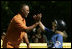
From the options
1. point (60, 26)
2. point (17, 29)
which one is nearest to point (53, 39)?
point (60, 26)

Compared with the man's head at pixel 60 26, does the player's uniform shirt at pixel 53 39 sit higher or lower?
lower

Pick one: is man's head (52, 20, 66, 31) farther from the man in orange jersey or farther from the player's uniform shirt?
the man in orange jersey

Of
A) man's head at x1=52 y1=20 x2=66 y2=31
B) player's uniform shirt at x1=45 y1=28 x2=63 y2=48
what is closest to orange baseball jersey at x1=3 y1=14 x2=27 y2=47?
player's uniform shirt at x1=45 y1=28 x2=63 y2=48

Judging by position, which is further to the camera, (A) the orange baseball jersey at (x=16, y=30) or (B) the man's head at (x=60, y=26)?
(A) the orange baseball jersey at (x=16, y=30)

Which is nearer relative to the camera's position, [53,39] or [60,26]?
[60,26]

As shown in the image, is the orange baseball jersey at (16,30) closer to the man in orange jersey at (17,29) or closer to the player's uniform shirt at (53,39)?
the man in orange jersey at (17,29)

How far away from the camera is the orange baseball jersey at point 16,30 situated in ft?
24.3

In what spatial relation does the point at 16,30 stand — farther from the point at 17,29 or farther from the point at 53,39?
the point at 53,39

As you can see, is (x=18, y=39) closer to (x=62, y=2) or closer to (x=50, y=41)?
(x=50, y=41)

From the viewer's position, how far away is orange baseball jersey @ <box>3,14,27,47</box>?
7.41 metres

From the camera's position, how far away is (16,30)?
751cm

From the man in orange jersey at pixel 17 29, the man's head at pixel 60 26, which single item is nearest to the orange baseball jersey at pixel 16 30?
the man in orange jersey at pixel 17 29

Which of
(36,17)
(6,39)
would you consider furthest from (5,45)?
(36,17)

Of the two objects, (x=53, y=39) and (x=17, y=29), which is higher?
(x=17, y=29)
